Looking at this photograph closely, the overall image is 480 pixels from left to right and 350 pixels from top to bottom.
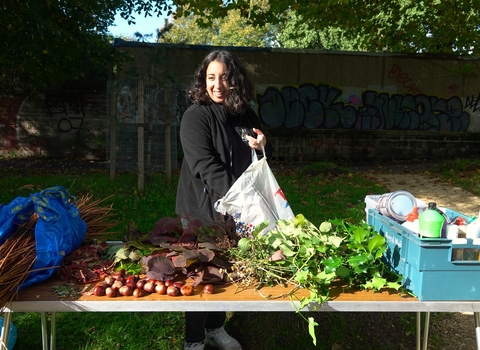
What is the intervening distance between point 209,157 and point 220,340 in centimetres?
131

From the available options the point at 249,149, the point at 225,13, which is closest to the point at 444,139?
the point at 225,13

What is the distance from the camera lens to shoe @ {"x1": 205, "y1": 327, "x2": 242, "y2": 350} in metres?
2.79

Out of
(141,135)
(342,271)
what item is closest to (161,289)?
(342,271)

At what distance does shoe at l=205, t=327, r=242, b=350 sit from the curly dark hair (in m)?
1.48

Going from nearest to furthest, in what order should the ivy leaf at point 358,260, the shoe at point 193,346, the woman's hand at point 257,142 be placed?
the ivy leaf at point 358,260 < the woman's hand at point 257,142 < the shoe at point 193,346

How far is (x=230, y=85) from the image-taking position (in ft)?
7.86

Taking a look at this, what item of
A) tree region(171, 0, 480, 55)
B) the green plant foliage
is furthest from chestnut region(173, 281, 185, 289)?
tree region(171, 0, 480, 55)

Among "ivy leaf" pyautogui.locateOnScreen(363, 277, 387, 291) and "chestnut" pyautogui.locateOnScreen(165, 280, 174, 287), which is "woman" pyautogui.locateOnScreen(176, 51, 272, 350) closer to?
"chestnut" pyautogui.locateOnScreen(165, 280, 174, 287)

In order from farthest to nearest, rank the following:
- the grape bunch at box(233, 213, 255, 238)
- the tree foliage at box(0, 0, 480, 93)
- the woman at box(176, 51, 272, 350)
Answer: the tree foliage at box(0, 0, 480, 93)
the woman at box(176, 51, 272, 350)
the grape bunch at box(233, 213, 255, 238)

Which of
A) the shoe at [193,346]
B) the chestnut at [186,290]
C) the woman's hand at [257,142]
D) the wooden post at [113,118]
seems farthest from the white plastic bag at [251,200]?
the wooden post at [113,118]

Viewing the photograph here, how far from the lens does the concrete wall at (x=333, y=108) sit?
1244cm

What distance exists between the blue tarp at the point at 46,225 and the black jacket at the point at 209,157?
62 centimetres

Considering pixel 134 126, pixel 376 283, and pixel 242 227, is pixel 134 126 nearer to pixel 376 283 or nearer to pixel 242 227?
pixel 242 227

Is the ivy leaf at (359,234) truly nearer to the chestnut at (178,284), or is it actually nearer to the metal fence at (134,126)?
the chestnut at (178,284)
